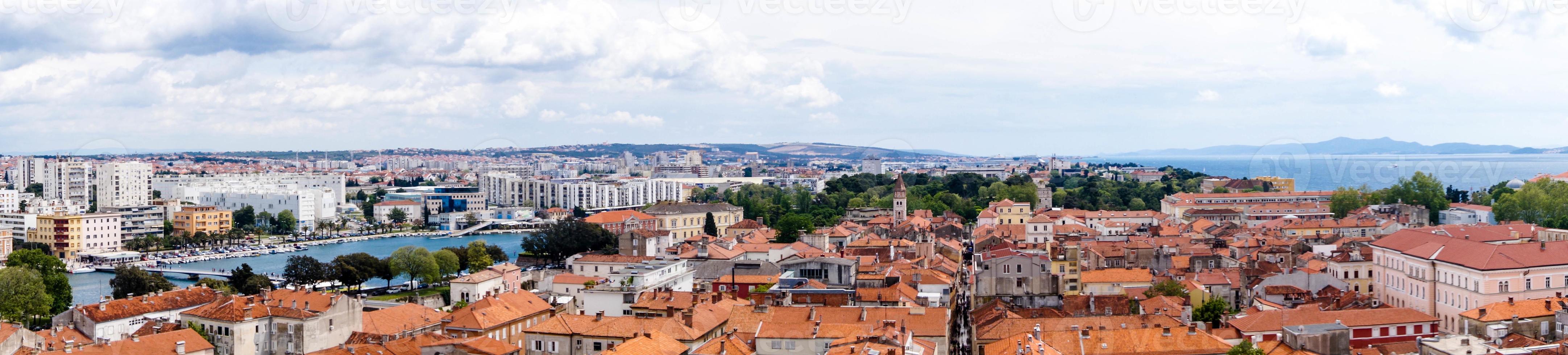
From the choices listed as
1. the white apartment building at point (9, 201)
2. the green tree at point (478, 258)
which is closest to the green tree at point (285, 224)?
the white apartment building at point (9, 201)

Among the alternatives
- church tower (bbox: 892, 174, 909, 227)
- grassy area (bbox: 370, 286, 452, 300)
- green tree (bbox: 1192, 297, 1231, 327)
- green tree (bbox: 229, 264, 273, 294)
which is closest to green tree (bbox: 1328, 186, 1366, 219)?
church tower (bbox: 892, 174, 909, 227)

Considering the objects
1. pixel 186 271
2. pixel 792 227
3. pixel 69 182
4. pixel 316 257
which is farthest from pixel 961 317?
pixel 69 182

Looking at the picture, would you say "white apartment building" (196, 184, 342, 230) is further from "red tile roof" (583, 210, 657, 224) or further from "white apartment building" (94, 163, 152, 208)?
"red tile roof" (583, 210, 657, 224)

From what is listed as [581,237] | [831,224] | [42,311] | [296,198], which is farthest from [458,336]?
[296,198]

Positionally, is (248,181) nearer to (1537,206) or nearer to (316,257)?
(316,257)

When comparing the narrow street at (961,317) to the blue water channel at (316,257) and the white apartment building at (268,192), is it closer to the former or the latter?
the blue water channel at (316,257)

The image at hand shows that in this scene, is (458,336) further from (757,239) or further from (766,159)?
(766,159)
